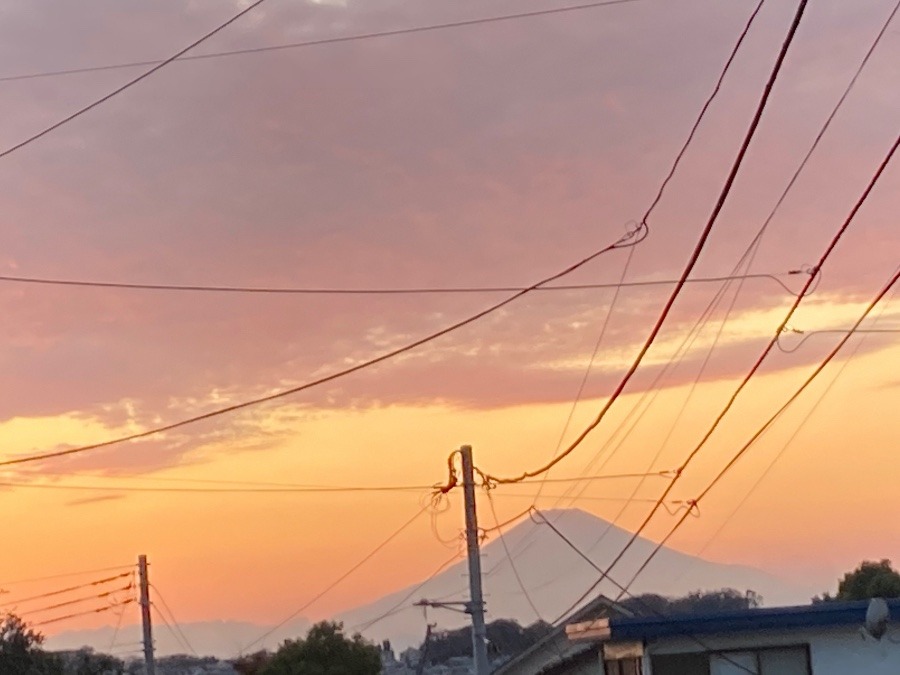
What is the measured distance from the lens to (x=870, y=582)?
5988 centimetres

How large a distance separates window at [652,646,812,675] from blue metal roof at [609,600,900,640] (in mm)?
449

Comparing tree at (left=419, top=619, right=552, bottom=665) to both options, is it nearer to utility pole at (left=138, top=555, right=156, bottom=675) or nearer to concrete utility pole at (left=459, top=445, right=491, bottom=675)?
utility pole at (left=138, top=555, right=156, bottom=675)

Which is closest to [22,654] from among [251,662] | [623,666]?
[251,662]

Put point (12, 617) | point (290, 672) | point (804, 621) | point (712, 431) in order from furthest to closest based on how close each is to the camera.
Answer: point (290, 672)
point (12, 617)
point (804, 621)
point (712, 431)

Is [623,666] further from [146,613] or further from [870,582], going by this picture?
[870,582]

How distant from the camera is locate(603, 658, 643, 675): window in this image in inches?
886

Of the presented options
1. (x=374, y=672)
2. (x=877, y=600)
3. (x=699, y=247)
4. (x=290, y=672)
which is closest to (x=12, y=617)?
(x=290, y=672)

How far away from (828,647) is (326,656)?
1273 inches

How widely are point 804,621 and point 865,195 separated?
10268 mm

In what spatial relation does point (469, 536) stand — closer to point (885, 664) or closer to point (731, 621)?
point (731, 621)

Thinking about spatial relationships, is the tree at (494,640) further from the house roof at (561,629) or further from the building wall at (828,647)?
the building wall at (828,647)

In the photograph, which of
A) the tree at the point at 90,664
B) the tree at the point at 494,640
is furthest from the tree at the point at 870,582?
the tree at the point at 90,664

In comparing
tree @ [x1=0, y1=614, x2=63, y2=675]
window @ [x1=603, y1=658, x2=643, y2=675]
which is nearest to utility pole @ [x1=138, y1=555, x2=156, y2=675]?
tree @ [x1=0, y1=614, x2=63, y2=675]

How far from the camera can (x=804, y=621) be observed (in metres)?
21.8
